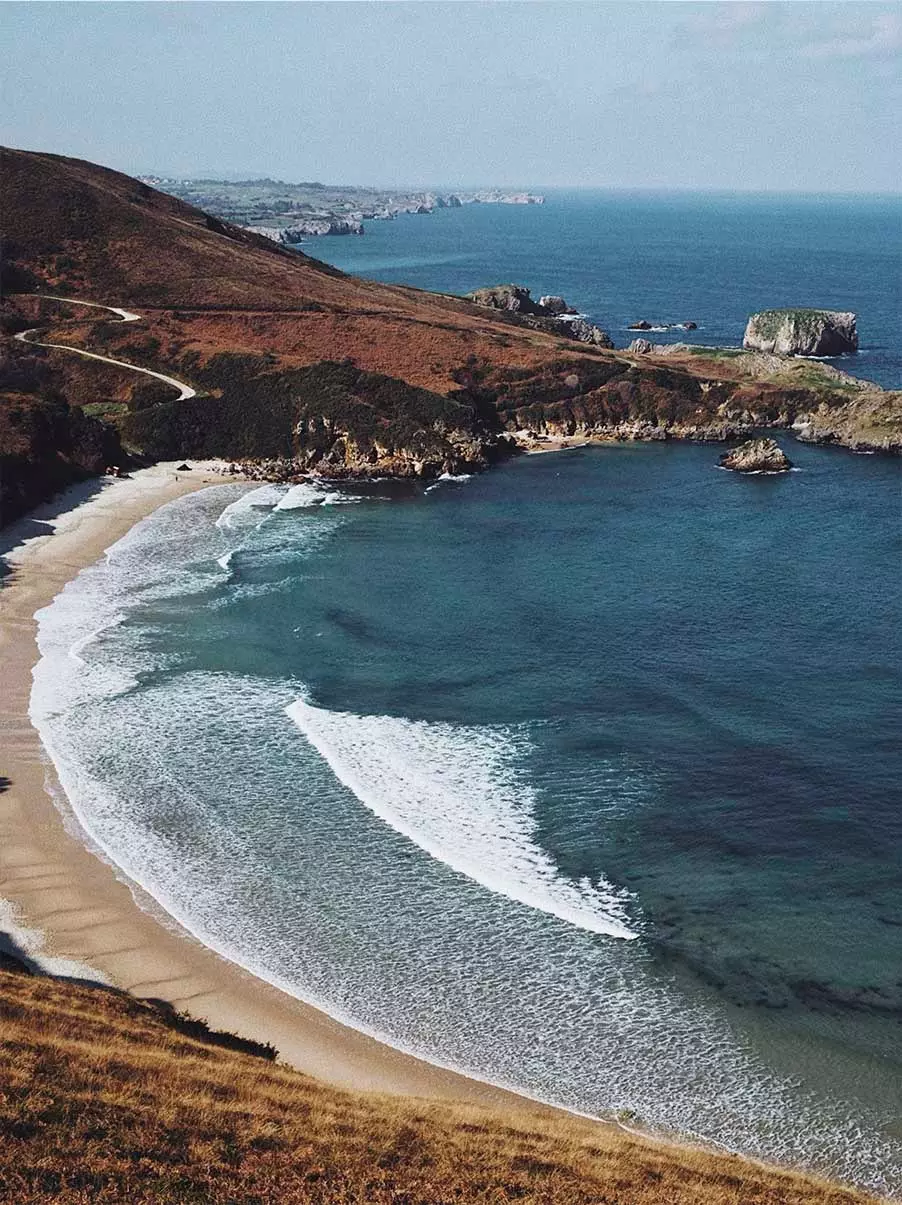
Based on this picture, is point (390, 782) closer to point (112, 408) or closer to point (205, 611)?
point (205, 611)

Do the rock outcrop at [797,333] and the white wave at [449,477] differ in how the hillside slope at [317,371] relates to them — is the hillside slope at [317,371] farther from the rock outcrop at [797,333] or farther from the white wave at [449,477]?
the rock outcrop at [797,333]

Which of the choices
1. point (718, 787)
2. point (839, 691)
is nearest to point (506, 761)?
point (718, 787)

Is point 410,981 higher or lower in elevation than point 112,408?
lower

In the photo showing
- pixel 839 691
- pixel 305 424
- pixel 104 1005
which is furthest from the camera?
pixel 305 424

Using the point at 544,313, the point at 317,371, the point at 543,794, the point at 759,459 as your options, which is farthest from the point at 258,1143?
the point at 544,313

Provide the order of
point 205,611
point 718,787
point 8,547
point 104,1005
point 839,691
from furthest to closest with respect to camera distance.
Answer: point 8,547 < point 205,611 < point 839,691 < point 718,787 < point 104,1005

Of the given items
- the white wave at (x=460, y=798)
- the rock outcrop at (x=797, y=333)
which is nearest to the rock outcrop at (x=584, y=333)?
the rock outcrop at (x=797, y=333)

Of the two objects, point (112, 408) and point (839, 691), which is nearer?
point (839, 691)
